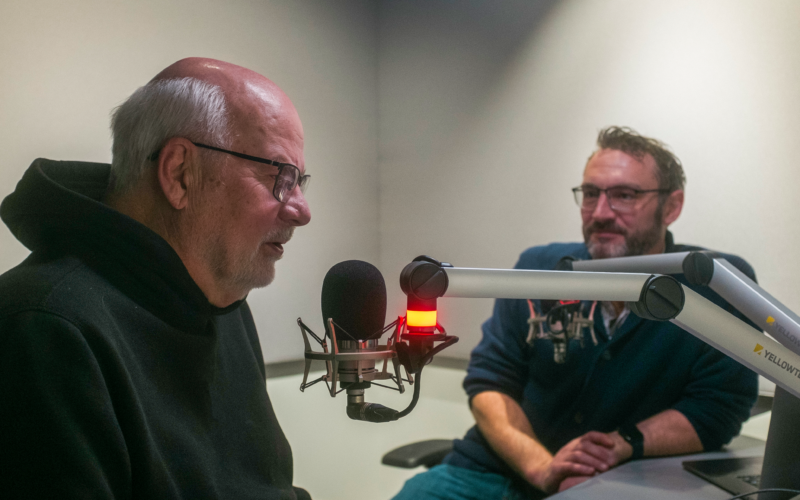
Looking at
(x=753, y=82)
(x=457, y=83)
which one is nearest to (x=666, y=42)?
(x=753, y=82)

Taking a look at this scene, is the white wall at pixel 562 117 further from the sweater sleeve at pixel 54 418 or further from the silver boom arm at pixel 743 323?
the sweater sleeve at pixel 54 418

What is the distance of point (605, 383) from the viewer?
1.85 meters

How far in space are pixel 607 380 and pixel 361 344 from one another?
1.43 meters

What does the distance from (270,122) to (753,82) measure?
178cm

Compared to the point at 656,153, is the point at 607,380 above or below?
below

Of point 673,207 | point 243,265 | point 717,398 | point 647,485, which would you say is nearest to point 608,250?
point 673,207

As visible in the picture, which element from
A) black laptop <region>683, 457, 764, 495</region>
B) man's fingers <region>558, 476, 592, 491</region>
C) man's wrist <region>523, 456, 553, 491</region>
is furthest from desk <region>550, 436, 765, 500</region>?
man's wrist <region>523, 456, 553, 491</region>

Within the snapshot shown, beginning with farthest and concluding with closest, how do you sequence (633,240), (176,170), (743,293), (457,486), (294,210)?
(633,240) < (457,486) < (294,210) < (176,170) < (743,293)

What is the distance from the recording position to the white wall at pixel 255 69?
167cm

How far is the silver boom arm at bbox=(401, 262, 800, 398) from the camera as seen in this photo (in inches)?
26.2

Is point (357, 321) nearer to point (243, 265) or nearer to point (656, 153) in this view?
point (243, 265)

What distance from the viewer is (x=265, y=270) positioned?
1.19 meters

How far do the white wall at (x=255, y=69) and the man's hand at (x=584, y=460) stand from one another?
1.31 m

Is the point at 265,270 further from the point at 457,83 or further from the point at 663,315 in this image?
the point at 457,83
